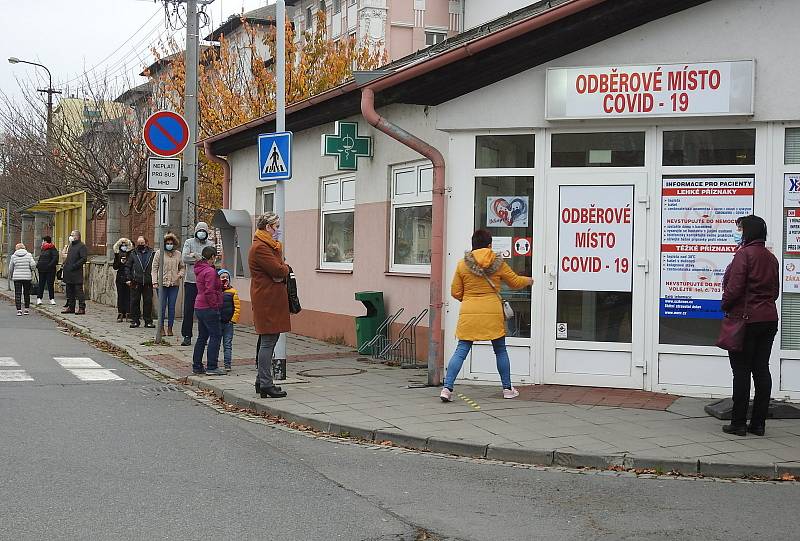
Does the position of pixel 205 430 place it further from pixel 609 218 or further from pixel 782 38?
pixel 782 38

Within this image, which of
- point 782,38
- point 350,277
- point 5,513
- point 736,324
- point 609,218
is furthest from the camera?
point 350,277

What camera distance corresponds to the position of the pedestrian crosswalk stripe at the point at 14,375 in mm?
12047

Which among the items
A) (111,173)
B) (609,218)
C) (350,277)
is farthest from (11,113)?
(609,218)

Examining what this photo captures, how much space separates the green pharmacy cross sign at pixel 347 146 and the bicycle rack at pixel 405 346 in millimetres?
2803

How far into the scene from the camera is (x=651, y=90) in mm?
10539

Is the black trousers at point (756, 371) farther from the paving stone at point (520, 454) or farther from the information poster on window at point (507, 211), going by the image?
the information poster on window at point (507, 211)

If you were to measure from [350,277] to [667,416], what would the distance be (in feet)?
24.4

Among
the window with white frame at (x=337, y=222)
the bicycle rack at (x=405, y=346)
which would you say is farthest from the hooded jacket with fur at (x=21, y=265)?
the bicycle rack at (x=405, y=346)

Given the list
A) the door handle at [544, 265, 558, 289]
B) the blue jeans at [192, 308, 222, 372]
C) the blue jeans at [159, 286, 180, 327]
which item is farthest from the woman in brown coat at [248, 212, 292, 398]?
the blue jeans at [159, 286, 180, 327]

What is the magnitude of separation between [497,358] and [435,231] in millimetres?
1924

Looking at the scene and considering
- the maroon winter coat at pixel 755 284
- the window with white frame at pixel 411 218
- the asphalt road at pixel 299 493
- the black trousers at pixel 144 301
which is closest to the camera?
the asphalt road at pixel 299 493

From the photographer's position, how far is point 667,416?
9438mm

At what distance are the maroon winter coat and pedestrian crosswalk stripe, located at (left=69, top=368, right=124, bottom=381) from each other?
758cm

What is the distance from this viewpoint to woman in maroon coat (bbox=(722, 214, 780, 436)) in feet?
28.0
